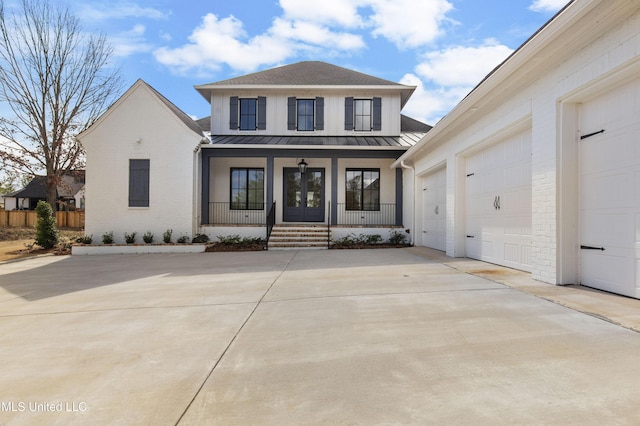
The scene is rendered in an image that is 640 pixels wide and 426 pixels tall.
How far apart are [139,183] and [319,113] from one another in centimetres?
742

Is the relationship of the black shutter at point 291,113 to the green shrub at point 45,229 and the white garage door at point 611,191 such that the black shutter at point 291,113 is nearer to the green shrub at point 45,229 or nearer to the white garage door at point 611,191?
the green shrub at point 45,229

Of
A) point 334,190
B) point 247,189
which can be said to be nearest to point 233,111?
point 247,189

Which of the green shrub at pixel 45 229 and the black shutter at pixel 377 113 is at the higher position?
the black shutter at pixel 377 113

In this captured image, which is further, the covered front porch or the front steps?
the covered front porch

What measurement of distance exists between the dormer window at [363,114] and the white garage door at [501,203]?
23.8ft

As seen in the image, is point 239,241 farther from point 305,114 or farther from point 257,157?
point 305,114

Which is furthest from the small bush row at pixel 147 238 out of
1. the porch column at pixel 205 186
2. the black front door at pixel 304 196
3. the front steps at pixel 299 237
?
the black front door at pixel 304 196

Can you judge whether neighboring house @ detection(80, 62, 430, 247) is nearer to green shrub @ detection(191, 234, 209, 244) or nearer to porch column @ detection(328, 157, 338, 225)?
porch column @ detection(328, 157, 338, 225)

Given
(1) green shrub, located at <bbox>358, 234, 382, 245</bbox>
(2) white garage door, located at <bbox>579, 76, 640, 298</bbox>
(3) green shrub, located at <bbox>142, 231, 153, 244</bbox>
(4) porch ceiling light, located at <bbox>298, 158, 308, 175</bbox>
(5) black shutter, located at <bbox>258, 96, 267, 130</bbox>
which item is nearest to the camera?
(2) white garage door, located at <bbox>579, 76, 640, 298</bbox>

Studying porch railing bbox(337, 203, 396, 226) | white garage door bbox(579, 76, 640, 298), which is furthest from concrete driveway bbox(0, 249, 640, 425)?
porch railing bbox(337, 203, 396, 226)

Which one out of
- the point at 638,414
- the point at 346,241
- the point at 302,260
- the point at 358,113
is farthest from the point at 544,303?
the point at 358,113

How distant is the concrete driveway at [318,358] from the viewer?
178 centimetres

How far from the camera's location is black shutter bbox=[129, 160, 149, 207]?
11.3 metres

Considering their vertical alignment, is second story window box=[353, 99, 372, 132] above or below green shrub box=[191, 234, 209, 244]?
above
